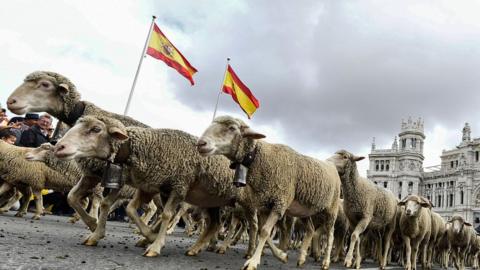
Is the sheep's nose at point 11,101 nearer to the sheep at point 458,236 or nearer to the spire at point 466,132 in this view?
the sheep at point 458,236

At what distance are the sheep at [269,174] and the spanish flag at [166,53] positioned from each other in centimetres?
893

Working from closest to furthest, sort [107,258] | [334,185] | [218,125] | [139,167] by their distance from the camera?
[107,258], [139,167], [218,125], [334,185]

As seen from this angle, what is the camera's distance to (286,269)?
5.59m

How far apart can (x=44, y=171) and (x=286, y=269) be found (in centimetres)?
588

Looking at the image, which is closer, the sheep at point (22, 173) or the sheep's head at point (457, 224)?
the sheep at point (22, 173)

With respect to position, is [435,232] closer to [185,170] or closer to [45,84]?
[185,170]

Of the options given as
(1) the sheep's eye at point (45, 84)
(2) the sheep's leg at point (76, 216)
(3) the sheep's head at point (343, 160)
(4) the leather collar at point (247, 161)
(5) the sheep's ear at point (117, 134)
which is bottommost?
(2) the sheep's leg at point (76, 216)

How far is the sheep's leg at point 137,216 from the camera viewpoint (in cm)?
516

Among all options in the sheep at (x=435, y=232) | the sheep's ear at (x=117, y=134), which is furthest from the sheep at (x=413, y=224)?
the sheep's ear at (x=117, y=134)

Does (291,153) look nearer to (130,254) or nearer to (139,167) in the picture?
(139,167)

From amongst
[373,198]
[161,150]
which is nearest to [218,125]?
[161,150]

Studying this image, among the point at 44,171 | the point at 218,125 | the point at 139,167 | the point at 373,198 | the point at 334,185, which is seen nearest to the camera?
the point at 139,167

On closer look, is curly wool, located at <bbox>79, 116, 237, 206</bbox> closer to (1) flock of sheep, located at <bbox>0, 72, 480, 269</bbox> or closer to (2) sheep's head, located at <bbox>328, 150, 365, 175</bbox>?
(1) flock of sheep, located at <bbox>0, 72, 480, 269</bbox>

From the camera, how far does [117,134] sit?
4691 millimetres
